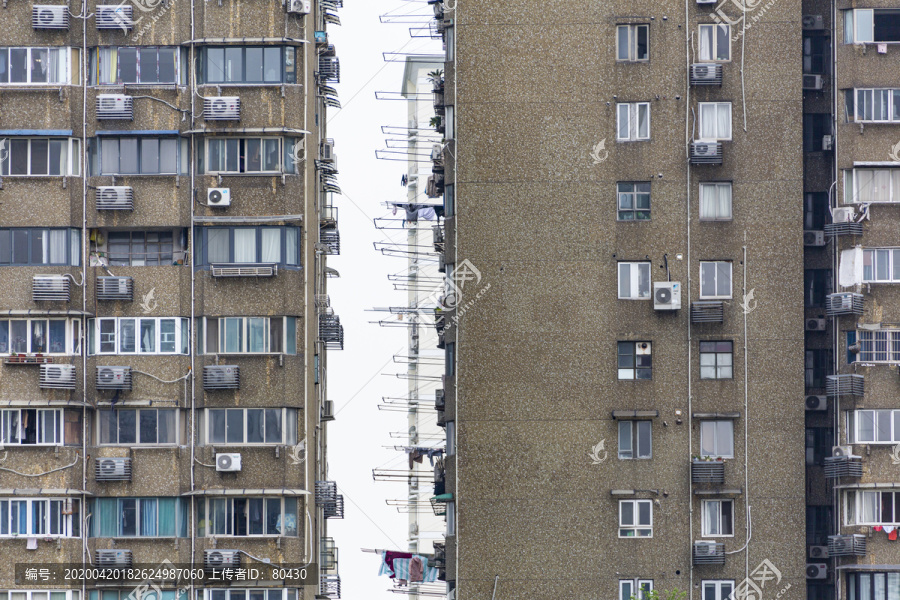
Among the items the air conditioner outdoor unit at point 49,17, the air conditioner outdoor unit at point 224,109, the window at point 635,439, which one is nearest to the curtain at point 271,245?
the air conditioner outdoor unit at point 224,109

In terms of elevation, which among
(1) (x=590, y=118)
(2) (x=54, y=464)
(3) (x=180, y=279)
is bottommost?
(2) (x=54, y=464)

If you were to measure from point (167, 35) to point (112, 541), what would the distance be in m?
18.1

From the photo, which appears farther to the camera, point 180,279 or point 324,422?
point 324,422

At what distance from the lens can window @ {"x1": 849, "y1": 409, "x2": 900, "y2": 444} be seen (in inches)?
2281

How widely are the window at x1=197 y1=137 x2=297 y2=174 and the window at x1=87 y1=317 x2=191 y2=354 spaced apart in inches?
223

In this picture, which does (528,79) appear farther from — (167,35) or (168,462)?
(168,462)

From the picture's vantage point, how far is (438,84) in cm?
6388

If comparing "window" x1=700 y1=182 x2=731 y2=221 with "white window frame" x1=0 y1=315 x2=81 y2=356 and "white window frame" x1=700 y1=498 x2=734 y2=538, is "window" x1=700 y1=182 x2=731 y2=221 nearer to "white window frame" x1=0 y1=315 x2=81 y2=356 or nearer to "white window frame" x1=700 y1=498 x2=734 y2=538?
"white window frame" x1=700 y1=498 x2=734 y2=538

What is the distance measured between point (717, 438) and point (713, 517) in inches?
110

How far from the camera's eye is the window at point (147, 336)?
58844 millimetres

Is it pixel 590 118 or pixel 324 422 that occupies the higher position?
pixel 590 118

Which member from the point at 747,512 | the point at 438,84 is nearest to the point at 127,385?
the point at 438,84

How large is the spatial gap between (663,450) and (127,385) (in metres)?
18.9

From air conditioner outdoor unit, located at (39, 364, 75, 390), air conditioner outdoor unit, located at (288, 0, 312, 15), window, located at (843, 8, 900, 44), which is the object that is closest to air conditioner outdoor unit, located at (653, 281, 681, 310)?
window, located at (843, 8, 900, 44)
